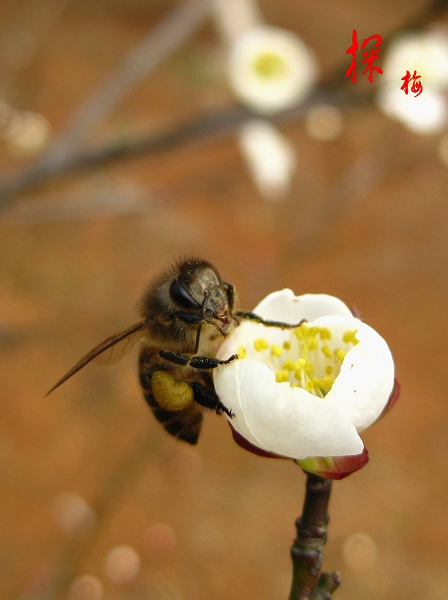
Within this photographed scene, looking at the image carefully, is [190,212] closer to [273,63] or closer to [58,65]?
[58,65]

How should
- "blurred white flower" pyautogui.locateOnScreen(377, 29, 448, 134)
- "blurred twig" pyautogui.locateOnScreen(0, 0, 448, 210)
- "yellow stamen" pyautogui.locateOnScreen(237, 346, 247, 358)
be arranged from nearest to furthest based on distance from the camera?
"yellow stamen" pyautogui.locateOnScreen(237, 346, 247, 358)
"blurred twig" pyautogui.locateOnScreen(0, 0, 448, 210)
"blurred white flower" pyautogui.locateOnScreen(377, 29, 448, 134)

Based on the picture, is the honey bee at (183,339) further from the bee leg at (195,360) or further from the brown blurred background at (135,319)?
the brown blurred background at (135,319)

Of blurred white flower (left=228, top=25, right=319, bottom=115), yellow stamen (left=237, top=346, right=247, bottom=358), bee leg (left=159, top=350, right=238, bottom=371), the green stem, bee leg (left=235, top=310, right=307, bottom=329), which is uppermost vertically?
blurred white flower (left=228, top=25, right=319, bottom=115)

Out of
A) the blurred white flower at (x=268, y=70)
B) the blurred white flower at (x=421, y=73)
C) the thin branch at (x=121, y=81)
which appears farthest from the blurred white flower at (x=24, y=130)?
the blurred white flower at (x=421, y=73)

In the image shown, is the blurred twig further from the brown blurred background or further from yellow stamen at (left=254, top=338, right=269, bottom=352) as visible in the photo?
yellow stamen at (left=254, top=338, right=269, bottom=352)

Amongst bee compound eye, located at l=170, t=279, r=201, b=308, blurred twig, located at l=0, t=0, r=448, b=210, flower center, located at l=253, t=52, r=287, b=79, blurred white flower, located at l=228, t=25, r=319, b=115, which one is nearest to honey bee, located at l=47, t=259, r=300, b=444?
bee compound eye, located at l=170, t=279, r=201, b=308

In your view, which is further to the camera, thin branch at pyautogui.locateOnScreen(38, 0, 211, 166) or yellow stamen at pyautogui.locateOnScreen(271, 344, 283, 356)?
thin branch at pyautogui.locateOnScreen(38, 0, 211, 166)

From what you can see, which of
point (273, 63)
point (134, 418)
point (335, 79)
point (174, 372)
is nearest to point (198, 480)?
point (134, 418)
